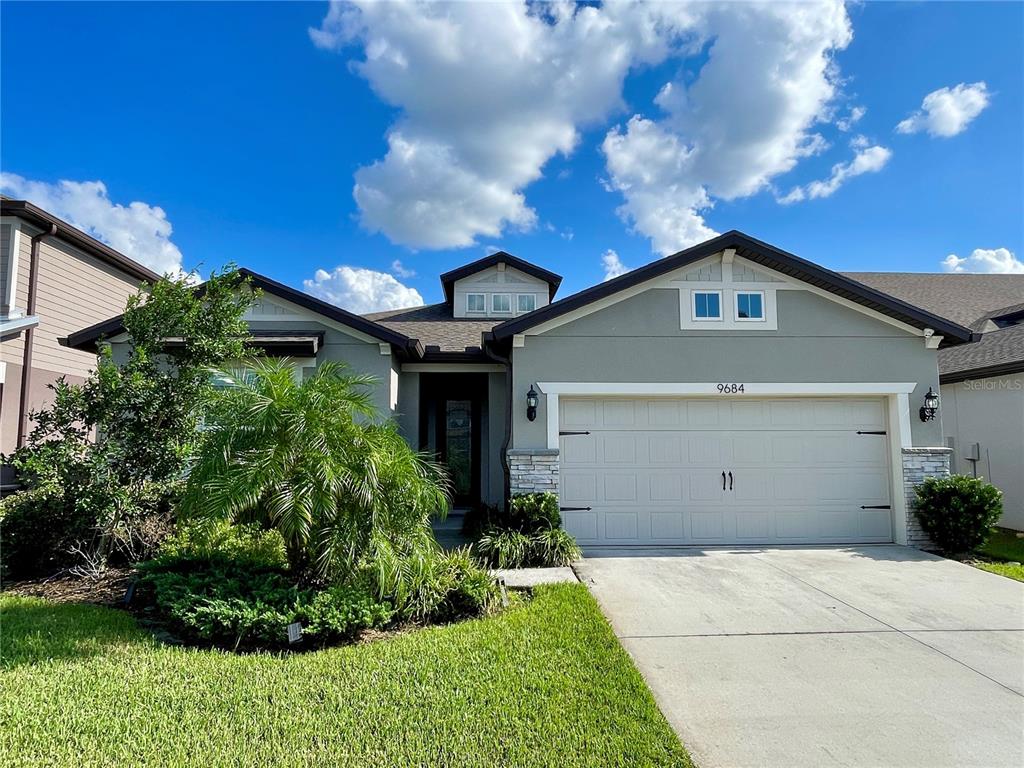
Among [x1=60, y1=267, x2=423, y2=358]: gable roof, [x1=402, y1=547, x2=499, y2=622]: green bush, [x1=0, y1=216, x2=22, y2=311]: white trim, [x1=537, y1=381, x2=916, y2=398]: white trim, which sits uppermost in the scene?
[x1=0, y1=216, x2=22, y2=311]: white trim

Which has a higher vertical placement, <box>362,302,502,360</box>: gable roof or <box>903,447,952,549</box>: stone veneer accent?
<box>362,302,502,360</box>: gable roof

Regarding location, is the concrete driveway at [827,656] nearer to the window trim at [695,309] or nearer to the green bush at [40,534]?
the window trim at [695,309]

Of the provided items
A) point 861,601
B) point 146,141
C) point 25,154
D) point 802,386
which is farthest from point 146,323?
point 802,386

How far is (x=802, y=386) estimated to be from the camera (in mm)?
8688

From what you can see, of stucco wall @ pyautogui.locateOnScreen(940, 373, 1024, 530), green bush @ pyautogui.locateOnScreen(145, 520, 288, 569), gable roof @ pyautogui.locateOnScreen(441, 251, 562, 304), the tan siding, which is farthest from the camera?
gable roof @ pyautogui.locateOnScreen(441, 251, 562, 304)

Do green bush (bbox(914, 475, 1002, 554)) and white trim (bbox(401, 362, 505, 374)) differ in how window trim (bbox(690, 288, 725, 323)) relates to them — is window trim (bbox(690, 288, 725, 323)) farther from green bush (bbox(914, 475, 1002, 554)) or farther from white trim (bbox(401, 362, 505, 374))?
green bush (bbox(914, 475, 1002, 554))

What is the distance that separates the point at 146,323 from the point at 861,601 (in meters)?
8.99

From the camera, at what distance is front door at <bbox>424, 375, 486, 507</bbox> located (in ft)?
37.0

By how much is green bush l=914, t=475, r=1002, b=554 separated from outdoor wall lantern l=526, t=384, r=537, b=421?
6.31m

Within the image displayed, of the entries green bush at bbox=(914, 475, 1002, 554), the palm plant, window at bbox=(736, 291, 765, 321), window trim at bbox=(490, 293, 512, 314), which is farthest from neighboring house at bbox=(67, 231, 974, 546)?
window trim at bbox=(490, 293, 512, 314)

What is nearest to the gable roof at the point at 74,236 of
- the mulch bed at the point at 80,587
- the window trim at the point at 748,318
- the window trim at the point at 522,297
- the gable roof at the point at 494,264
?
the mulch bed at the point at 80,587

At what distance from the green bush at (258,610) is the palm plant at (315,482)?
0.27 metres

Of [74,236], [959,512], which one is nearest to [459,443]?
[959,512]

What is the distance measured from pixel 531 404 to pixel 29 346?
33.6ft
